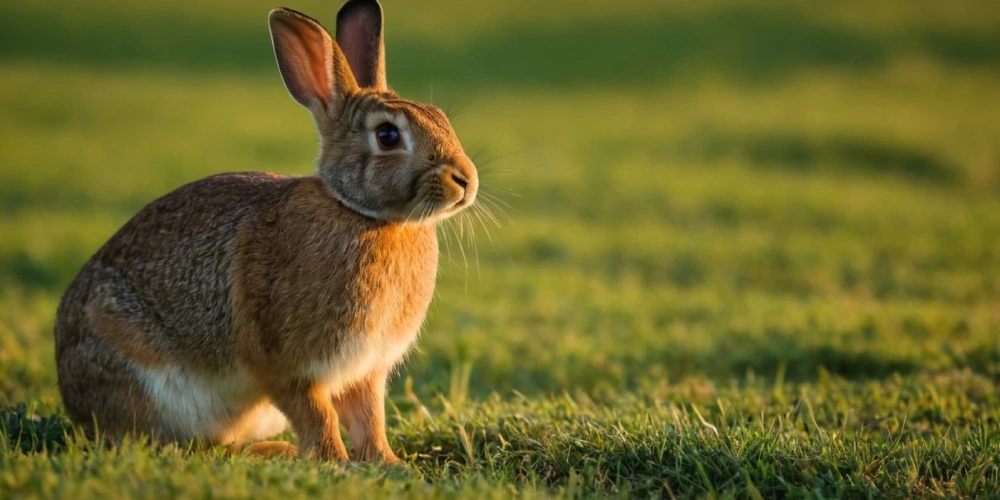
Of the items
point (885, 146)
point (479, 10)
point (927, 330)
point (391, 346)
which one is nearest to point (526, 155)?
point (885, 146)

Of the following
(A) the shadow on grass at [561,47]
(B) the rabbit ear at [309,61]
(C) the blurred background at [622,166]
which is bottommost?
(C) the blurred background at [622,166]

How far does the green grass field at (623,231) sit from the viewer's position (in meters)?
4.21

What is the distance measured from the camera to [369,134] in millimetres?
4414

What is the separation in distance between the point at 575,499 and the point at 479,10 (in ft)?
97.2

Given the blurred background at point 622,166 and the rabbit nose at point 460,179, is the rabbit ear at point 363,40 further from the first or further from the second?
the rabbit nose at point 460,179

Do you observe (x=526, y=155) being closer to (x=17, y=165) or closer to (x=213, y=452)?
(x=17, y=165)

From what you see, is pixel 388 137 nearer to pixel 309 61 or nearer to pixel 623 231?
pixel 309 61

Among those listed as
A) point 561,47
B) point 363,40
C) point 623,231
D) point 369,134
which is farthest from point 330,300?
point 561,47

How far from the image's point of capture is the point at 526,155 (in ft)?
58.6

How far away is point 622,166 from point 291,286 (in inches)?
514

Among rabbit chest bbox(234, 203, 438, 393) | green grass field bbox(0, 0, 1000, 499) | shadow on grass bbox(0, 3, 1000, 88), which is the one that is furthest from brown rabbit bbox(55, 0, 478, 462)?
shadow on grass bbox(0, 3, 1000, 88)

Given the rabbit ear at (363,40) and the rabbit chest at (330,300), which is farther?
the rabbit ear at (363,40)

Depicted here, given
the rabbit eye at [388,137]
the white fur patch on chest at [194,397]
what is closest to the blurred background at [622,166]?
the rabbit eye at [388,137]

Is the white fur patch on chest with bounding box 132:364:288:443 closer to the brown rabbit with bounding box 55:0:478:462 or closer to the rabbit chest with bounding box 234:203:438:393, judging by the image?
the brown rabbit with bounding box 55:0:478:462
